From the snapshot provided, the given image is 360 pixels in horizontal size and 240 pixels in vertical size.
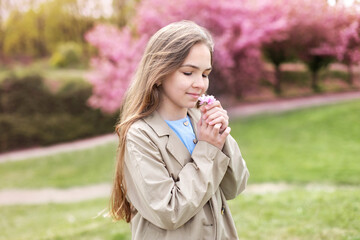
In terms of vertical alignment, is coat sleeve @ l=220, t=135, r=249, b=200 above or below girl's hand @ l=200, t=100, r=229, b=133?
below

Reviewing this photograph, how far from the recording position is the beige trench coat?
1393mm

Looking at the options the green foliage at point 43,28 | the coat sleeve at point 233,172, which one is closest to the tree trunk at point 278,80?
the green foliage at point 43,28

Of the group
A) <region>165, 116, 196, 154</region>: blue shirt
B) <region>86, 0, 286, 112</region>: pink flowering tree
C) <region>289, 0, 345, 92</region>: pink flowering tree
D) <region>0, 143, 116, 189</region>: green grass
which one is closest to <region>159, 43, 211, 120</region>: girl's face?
<region>165, 116, 196, 154</region>: blue shirt

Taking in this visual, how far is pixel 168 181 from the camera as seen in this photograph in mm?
1410

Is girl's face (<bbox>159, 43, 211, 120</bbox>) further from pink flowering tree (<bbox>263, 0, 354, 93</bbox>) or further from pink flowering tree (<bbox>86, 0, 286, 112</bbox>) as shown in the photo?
pink flowering tree (<bbox>86, 0, 286, 112</bbox>)

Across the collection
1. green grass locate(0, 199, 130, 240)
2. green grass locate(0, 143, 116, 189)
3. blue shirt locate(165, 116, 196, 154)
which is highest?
blue shirt locate(165, 116, 196, 154)

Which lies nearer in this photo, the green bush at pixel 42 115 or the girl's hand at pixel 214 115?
the girl's hand at pixel 214 115

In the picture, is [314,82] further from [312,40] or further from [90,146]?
[90,146]

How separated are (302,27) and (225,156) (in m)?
10.6

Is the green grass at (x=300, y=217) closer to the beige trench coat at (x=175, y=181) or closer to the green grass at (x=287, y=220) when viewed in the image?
the green grass at (x=287, y=220)

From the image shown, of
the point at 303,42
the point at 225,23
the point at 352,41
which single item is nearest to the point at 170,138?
the point at 352,41

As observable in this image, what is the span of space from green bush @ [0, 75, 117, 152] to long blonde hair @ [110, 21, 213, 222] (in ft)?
37.8

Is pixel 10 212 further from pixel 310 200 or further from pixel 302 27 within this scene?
pixel 302 27

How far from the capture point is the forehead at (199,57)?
1494mm
